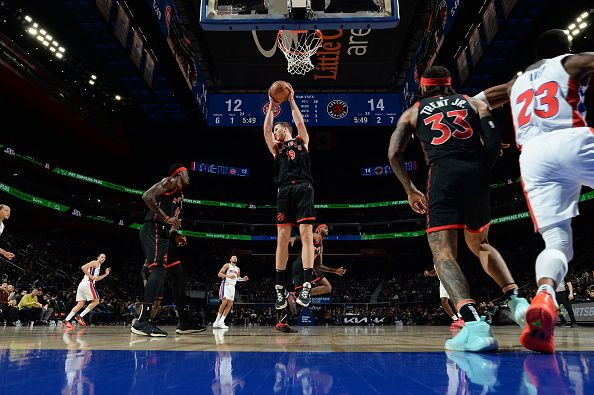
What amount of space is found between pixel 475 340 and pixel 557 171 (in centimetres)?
96

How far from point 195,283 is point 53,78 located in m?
13.7

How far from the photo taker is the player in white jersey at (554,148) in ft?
7.04

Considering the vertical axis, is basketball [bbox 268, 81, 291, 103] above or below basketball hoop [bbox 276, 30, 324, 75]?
below

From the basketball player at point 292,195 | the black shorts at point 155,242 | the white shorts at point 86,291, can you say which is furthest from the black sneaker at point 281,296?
the white shorts at point 86,291

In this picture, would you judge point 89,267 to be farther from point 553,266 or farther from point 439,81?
point 553,266

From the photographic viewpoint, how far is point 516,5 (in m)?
9.13

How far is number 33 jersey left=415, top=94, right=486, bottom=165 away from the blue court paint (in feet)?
4.10

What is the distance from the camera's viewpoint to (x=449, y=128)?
273 cm

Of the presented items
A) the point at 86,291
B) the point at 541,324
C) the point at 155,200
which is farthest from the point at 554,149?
the point at 86,291

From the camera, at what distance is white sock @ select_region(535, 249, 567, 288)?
211 centimetres

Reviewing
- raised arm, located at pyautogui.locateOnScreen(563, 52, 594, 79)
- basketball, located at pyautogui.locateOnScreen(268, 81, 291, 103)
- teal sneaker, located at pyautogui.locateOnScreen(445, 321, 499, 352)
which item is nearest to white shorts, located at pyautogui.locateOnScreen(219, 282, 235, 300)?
basketball, located at pyautogui.locateOnScreen(268, 81, 291, 103)

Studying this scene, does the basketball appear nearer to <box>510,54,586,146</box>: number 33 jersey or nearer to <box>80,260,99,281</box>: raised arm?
<box>510,54,586,146</box>: number 33 jersey

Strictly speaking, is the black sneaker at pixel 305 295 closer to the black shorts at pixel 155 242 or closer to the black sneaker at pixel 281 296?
the black sneaker at pixel 281 296

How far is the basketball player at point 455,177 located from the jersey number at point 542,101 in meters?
0.23
